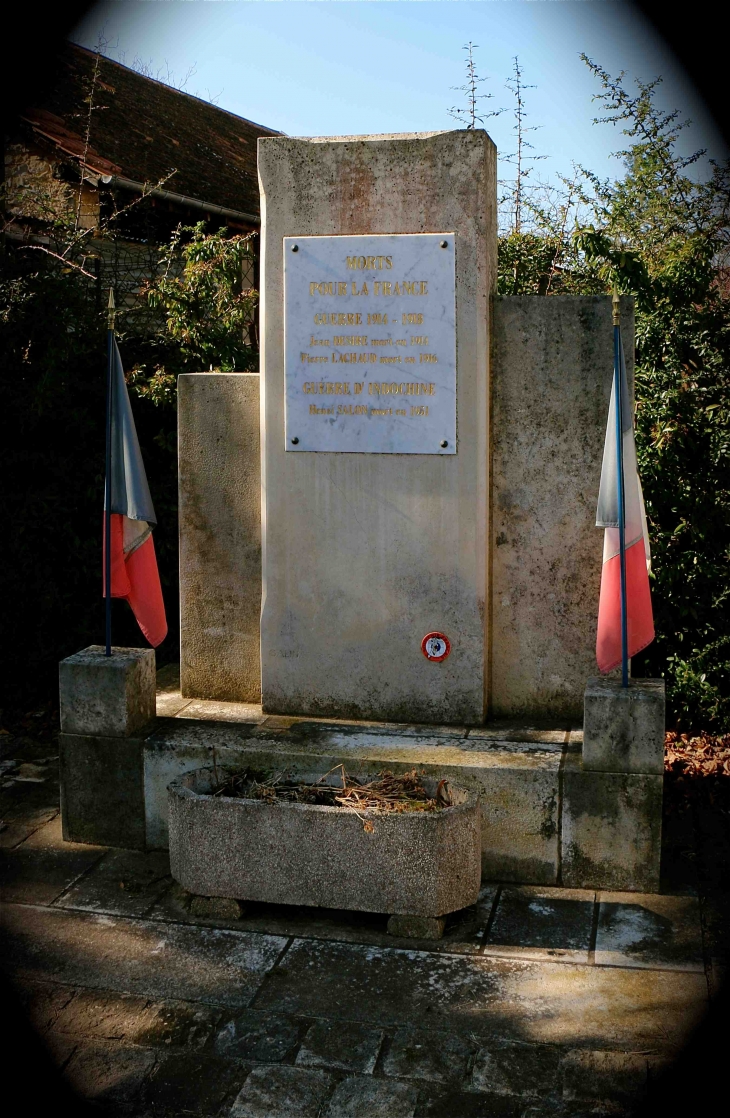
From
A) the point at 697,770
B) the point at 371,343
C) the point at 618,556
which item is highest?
the point at 371,343

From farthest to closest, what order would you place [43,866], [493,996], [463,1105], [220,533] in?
[220,533]
[43,866]
[493,996]
[463,1105]

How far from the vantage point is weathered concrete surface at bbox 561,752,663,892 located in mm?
4848

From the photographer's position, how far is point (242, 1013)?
159 inches

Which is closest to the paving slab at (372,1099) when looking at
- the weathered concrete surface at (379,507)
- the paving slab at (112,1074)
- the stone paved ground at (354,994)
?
the stone paved ground at (354,994)

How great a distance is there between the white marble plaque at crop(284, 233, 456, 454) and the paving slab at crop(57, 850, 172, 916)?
226 centimetres

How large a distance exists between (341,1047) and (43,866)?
2.14 m

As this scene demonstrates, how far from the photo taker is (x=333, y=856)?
4621 millimetres

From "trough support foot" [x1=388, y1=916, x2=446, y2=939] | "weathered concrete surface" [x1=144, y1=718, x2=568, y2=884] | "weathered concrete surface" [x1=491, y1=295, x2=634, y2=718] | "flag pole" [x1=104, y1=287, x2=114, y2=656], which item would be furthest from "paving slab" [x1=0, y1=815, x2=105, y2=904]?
"weathered concrete surface" [x1=491, y1=295, x2=634, y2=718]

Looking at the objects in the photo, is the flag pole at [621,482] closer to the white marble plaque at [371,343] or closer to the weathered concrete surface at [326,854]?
the white marble plaque at [371,343]

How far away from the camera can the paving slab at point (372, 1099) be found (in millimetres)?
3463

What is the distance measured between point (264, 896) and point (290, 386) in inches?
101

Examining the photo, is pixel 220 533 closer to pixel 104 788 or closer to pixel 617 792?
pixel 104 788

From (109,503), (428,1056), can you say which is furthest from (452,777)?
(109,503)

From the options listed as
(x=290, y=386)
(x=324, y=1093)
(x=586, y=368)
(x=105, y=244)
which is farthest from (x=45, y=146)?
(x=324, y=1093)
